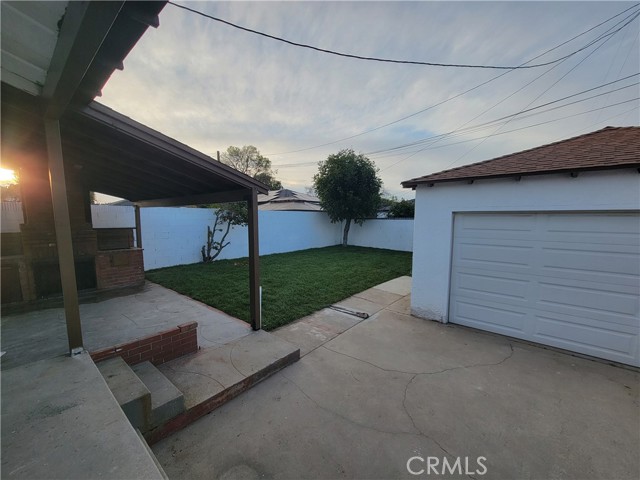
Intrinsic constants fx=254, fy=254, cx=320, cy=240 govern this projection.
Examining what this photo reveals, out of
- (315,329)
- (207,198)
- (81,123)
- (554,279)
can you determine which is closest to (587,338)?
(554,279)

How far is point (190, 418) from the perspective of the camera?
8.19 feet

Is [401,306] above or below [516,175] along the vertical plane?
below

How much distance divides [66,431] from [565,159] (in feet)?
21.2

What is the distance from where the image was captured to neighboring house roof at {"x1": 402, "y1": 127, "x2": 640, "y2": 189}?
353 centimetres

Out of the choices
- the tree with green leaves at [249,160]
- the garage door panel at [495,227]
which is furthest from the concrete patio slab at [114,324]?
the tree with green leaves at [249,160]

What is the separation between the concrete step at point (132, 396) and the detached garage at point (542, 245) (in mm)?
4679

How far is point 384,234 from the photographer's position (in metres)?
14.7

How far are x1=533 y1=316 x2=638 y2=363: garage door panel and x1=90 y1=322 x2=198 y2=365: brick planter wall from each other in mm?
5372

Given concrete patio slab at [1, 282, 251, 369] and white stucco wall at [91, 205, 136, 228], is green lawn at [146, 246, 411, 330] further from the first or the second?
white stucco wall at [91, 205, 136, 228]

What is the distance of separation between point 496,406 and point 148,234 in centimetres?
966

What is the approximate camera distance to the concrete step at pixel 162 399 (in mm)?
2262

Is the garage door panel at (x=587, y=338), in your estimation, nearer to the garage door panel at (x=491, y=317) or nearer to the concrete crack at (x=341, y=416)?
the garage door panel at (x=491, y=317)

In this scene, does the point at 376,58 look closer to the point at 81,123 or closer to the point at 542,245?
the point at 542,245

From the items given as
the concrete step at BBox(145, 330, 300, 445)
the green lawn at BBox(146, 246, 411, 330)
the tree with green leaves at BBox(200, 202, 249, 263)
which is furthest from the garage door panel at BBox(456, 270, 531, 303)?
the tree with green leaves at BBox(200, 202, 249, 263)
